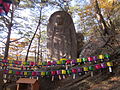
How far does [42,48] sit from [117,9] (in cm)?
1356

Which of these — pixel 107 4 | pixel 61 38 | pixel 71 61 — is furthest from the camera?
pixel 107 4

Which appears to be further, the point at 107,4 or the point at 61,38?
the point at 107,4

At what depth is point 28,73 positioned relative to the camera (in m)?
5.08

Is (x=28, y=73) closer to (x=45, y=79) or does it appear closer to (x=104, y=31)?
(x=45, y=79)

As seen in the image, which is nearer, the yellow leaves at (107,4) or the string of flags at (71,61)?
the string of flags at (71,61)

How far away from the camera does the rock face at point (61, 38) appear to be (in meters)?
7.74

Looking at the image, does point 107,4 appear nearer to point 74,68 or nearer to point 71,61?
point 71,61

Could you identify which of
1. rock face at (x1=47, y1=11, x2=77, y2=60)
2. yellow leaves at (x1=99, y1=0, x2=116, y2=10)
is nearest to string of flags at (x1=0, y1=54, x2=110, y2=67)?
rock face at (x1=47, y1=11, x2=77, y2=60)

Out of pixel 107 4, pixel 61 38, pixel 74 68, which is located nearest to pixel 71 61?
pixel 74 68

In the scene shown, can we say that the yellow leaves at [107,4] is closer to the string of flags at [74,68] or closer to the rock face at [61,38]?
the rock face at [61,38]

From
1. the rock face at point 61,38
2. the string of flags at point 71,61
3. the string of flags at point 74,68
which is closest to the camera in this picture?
the string of flags at point 74,68

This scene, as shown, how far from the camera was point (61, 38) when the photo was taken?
814 cm

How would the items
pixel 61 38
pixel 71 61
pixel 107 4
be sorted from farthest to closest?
pixel 107 4 → pixel 61 38 → pixel 71 61

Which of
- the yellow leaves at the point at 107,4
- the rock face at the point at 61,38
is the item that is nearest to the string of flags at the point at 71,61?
the rock face at the point at 61,38
